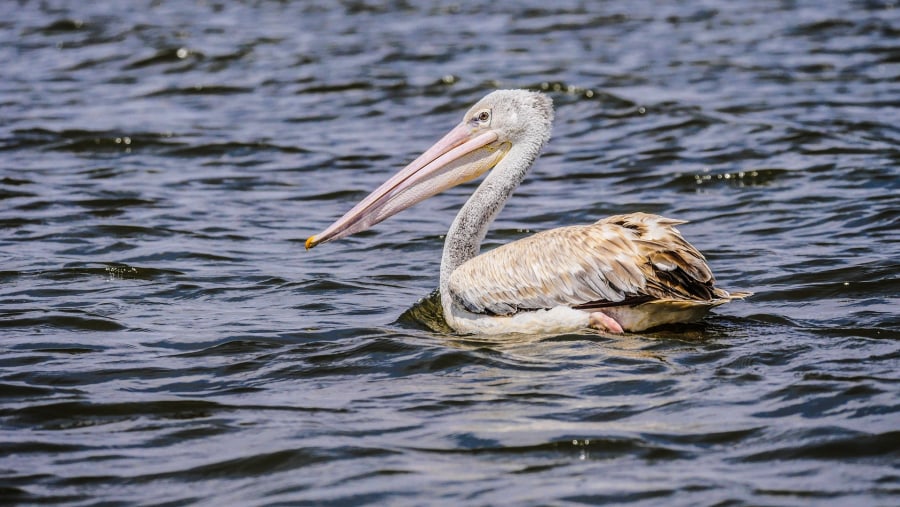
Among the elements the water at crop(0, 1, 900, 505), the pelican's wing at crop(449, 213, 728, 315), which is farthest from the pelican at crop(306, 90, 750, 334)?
the water at crop(0, 1, 900, 505)

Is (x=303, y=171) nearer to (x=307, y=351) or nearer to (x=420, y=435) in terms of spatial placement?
(x=307, y=351)

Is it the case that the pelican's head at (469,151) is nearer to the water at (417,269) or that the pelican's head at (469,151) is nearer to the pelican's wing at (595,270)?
the water at (417,269)

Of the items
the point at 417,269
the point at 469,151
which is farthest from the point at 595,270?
the point at 417,269

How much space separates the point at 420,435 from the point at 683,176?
19.3 ft

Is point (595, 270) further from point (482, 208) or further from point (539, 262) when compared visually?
point (482, 208)

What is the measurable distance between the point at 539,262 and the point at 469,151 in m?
1.11

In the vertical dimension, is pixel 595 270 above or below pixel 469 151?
below

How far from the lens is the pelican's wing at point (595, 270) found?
577 cm

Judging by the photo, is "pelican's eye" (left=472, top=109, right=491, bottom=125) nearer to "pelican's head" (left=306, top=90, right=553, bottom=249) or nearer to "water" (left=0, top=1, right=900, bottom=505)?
"pelican's head" (left=306, top=90, right=553, bottom=249)

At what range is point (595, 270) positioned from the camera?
229 inches

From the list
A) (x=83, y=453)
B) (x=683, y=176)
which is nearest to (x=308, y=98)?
(x=683, y=176)

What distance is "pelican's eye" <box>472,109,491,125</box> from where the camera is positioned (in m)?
6.85

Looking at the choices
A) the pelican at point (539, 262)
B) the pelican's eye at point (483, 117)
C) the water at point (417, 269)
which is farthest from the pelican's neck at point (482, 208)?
the water at point (417, 269)

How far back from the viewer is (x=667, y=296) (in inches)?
227
